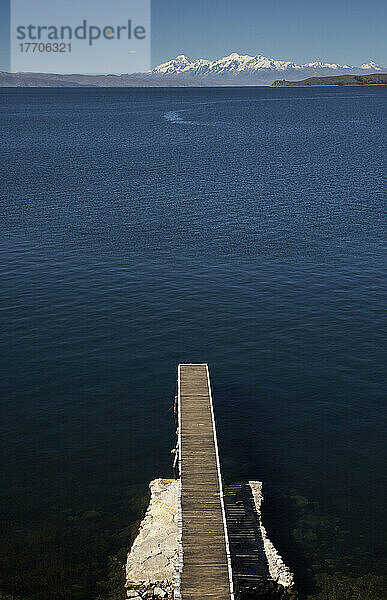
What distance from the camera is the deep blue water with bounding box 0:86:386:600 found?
39125 millimetres

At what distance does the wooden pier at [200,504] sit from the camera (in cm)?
3170

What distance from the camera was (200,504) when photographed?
36938mm

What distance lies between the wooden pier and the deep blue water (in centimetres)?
352

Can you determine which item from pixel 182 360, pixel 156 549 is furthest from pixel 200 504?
pixel 182 360

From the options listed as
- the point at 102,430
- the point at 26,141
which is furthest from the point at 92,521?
the point at 26,141

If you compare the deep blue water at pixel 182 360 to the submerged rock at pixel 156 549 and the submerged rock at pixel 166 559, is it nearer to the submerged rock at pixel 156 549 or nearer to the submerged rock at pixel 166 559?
the submerged rock at pixel 166 559

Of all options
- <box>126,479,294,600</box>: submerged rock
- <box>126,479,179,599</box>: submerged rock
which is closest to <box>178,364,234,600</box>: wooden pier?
<box>126,479,294,600</box>: submerged rock

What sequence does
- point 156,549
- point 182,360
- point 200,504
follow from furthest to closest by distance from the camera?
1. point 182,360
2. point 200,504
3. point 156,549

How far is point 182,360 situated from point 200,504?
2164 centimetres

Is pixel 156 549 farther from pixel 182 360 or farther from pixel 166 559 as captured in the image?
pixel 182 360

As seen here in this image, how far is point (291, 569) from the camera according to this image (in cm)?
3566

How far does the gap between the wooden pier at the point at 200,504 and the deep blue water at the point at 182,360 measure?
3.52 meters

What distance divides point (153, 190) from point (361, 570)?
317 ft

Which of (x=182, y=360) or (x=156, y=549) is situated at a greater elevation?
(x=182, y=360)
